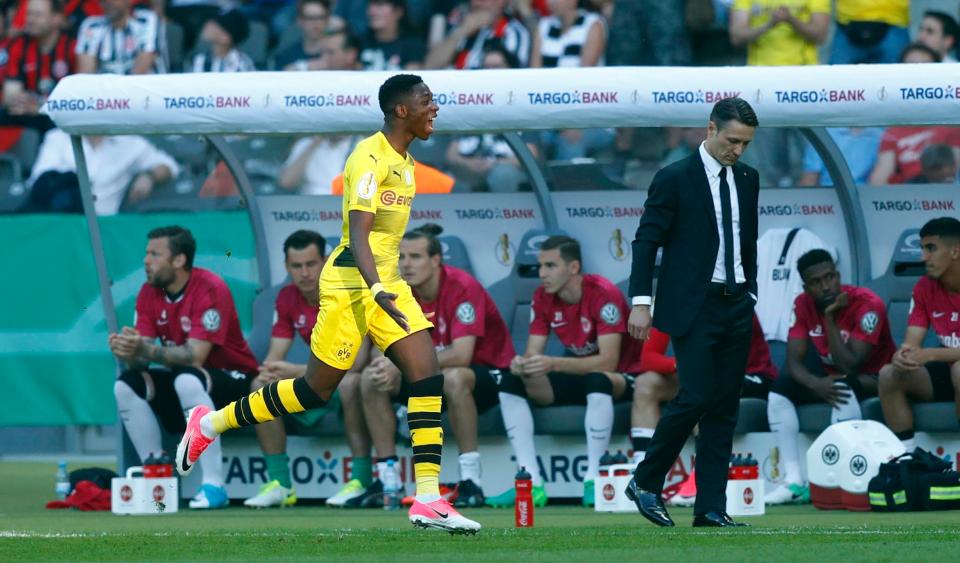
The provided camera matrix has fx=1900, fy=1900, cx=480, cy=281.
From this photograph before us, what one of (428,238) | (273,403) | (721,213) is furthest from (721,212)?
(428,238)

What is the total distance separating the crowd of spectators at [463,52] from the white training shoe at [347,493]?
7.42 feet

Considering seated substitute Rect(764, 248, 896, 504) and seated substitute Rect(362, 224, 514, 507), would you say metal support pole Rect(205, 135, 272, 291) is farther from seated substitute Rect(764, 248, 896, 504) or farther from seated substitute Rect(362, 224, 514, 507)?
seated substitute Rect(764, 248, 896, 504)

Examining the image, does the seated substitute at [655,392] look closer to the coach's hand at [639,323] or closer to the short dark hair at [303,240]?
the short dark hair at [303,240]

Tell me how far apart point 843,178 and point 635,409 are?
1.98m

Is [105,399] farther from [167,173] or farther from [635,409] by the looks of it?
[635,409]

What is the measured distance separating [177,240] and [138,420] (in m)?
1.12

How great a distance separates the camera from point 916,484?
10.1 m

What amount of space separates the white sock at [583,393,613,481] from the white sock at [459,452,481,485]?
661 millimetres

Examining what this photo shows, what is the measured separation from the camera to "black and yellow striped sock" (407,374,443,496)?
8.25 metres

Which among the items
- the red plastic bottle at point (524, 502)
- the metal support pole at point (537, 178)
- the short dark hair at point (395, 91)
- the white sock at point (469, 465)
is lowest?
the red plastic bottle at point (524, 502)

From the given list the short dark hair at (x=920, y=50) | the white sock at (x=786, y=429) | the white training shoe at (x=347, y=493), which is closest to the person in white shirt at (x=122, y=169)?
the white training shoe at (x=347, y=493)

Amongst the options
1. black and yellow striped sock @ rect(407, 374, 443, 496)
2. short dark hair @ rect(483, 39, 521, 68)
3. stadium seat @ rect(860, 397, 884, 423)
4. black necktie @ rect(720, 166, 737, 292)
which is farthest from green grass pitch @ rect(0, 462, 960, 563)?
short dark hair @ rect(483, 39, 521, 68)

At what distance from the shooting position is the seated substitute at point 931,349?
34.8 ft

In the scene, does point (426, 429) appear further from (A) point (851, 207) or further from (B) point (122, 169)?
(B) point (122, 169)
